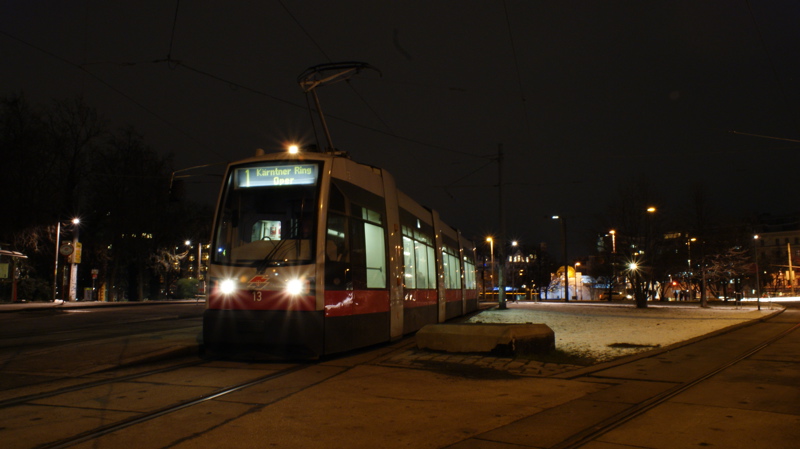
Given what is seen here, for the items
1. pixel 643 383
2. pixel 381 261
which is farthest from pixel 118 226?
pixel 643 383

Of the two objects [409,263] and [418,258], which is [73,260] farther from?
[409,263]

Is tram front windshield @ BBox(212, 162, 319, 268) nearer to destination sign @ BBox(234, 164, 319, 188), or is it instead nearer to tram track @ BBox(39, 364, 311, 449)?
destination sign @ BBox(234, 164, 319, 188)

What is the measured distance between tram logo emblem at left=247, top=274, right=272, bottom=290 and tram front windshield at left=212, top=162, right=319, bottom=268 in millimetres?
191

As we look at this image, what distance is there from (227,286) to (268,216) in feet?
4.27

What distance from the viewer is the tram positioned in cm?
942

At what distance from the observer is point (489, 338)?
10758 millimetres

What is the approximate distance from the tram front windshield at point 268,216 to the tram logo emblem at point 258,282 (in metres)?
0.19

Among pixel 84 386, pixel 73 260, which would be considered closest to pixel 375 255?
pixel 84 386

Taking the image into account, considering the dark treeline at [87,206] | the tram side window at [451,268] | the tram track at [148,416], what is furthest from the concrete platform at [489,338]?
the dark treeline at [87,206]

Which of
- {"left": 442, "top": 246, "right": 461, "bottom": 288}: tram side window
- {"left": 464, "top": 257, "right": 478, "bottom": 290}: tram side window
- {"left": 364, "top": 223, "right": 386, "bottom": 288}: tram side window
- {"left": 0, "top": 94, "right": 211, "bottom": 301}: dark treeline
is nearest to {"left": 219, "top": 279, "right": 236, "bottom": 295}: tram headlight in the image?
{"left": 364, "top": 223, "right": 386, "bottom": 288}: tram side window

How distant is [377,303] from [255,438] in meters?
6.10

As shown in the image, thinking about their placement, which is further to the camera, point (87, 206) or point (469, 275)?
point (87, 206)

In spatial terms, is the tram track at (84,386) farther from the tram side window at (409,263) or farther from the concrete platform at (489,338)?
the tram side window at (409,263)

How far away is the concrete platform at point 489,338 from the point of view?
10.7 meters
